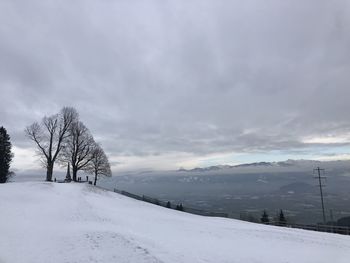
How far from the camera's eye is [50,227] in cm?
2661

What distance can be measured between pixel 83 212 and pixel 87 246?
12340 mm

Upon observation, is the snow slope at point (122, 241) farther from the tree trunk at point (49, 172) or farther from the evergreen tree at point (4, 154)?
the evergreen tree at point (4, 154)

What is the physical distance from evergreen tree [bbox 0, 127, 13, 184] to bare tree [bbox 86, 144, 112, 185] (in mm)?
15418

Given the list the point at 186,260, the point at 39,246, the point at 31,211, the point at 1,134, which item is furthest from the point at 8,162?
the point at 186,260

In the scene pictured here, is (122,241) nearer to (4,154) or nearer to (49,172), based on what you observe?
(49,172)

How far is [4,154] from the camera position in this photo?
76.6 metres

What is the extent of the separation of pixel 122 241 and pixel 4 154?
63238mm

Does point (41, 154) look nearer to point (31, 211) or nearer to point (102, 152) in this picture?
point (102, 152)

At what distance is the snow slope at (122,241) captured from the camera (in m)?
19.3

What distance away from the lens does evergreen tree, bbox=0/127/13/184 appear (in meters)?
75.6

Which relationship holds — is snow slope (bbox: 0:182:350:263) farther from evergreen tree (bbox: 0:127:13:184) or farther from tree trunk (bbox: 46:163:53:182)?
evergreen tree (bbox: 0:127:13:184)

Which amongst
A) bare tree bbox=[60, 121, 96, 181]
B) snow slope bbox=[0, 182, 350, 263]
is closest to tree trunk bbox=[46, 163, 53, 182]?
bare tree bbox=[60, 121, 96, 181]

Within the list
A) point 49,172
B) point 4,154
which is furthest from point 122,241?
point 4,154

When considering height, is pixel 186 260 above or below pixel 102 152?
below
